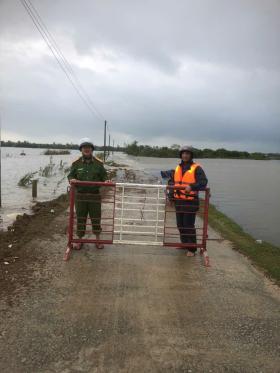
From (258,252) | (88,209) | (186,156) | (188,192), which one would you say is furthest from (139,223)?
(186,156)

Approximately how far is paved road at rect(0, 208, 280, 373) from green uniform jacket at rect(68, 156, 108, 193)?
131 centimetres

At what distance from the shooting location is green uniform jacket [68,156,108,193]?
291 inches

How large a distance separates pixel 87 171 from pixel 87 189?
356 millimetres

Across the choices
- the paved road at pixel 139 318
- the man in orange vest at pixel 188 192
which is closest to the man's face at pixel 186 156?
the man in orange vest at pixel 188 192

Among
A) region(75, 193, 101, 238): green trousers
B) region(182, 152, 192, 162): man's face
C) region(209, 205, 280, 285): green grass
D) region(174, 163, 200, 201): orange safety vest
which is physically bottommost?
region(209, 205, 280, 285): green grass

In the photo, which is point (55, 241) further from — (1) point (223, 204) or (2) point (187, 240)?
(1) point (223, 204)

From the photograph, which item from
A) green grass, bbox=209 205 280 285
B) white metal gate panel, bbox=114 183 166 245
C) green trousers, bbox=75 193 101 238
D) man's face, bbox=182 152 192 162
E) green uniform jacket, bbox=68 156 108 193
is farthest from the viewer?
green trousers, bbox=75 193 101 238

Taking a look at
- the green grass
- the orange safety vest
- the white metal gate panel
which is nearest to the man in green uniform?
the white metal gate panel

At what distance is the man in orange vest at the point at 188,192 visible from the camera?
718cm

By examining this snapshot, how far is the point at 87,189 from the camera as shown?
24.6 feet

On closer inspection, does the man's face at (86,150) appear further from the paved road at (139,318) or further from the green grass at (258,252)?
the green grass at (258,252)

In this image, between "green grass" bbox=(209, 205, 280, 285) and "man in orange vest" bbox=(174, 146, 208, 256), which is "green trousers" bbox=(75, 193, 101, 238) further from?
"green grass" bbox=(209, 205, 280, 285)

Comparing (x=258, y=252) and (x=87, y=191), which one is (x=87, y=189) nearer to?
(x=87, y=191)

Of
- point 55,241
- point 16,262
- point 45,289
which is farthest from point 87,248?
point 45,289
